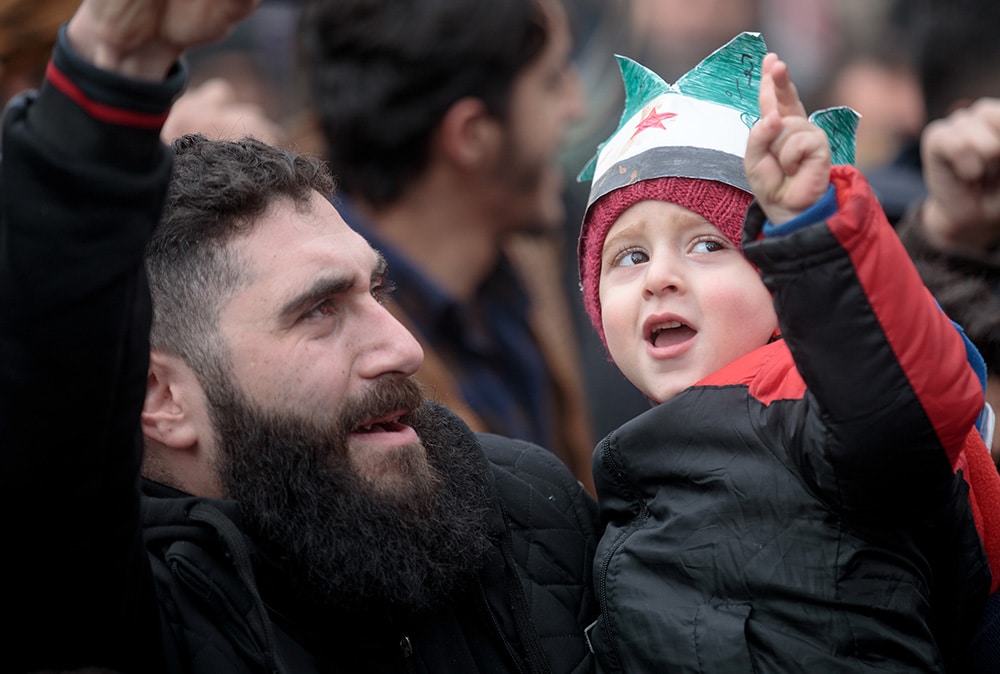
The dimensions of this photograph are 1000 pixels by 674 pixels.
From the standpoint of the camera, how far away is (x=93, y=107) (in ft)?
5.11

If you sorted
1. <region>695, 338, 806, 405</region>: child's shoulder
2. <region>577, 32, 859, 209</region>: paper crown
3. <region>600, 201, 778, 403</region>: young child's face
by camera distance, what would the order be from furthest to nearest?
<region>577, 32, 859, 209</region>: paper crown, <region>600, 201, 778, 403</region>: young child's face, <region>695, 338, 806, 405</region>: child's shoulder

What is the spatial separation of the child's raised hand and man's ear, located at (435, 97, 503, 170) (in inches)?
94.6

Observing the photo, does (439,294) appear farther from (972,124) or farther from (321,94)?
(972,124)

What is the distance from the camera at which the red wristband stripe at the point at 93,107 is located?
1558mm

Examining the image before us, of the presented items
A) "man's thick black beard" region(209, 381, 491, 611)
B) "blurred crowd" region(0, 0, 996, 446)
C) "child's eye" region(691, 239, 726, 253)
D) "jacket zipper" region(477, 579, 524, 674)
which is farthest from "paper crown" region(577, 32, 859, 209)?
"blurred crowd" region(0, 0, 996, 446)

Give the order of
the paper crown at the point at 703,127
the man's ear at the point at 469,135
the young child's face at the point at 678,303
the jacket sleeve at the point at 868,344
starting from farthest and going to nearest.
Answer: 1. the man's ear at the point at 469,135
2. the paper crown at the point at 703,127
3. the young child's face at the point at 678,303
4. the jacket sleeve at the point at 868,344

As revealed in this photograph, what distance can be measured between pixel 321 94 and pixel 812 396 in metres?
2.66

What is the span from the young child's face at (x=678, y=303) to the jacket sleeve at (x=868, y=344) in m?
0.39

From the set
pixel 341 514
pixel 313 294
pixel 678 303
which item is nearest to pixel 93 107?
pixel 313 294

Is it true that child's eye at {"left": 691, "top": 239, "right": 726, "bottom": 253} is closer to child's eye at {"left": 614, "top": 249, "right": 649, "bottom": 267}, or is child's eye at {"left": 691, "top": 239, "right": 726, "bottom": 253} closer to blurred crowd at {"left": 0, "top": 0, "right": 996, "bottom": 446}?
child's eye at {"left": 614, "top": 249, "right": 649, "bottom": 267}

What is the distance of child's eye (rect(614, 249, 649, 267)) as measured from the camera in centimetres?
246

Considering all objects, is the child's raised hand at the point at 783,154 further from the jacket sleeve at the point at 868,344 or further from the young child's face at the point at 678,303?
the young child's face at the point at 678,303

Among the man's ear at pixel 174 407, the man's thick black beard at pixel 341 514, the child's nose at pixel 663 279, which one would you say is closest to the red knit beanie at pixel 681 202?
the child's nose at pixel 663 279

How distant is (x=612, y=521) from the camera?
2506 mm
